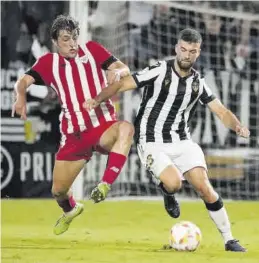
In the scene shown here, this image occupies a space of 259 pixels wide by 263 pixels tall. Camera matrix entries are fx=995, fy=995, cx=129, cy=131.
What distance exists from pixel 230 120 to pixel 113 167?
106 centimetres

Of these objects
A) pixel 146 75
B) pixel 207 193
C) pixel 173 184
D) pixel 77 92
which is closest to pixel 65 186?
pixel 77 92

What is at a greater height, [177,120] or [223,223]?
[177,120]

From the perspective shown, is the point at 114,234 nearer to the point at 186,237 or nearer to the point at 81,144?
the point at 81,144

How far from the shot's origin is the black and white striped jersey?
8.16 metres

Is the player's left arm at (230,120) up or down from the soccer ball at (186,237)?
up

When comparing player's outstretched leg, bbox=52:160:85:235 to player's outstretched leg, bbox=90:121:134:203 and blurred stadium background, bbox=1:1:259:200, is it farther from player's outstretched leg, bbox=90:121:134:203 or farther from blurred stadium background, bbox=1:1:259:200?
blurred stadium background, bbox=1:1:259:200

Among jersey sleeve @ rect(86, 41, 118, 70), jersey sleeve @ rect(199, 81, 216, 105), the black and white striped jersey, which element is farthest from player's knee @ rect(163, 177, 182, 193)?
jersey sleeve @ rect(86, 41, 118, 70)

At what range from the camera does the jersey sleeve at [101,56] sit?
8.23 metres

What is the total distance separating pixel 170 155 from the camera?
8.31m

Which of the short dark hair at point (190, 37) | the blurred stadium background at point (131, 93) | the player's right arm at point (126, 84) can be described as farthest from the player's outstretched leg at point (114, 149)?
the blurred stadium background at point (131, 93)

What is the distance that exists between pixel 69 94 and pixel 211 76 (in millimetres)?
5161

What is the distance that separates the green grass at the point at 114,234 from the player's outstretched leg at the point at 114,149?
52 cm

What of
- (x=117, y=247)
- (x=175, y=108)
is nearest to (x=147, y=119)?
(x=175, y=108)

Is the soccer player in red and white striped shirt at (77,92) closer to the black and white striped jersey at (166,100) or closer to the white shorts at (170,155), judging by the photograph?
the black and white striped jersey at (166,100)
